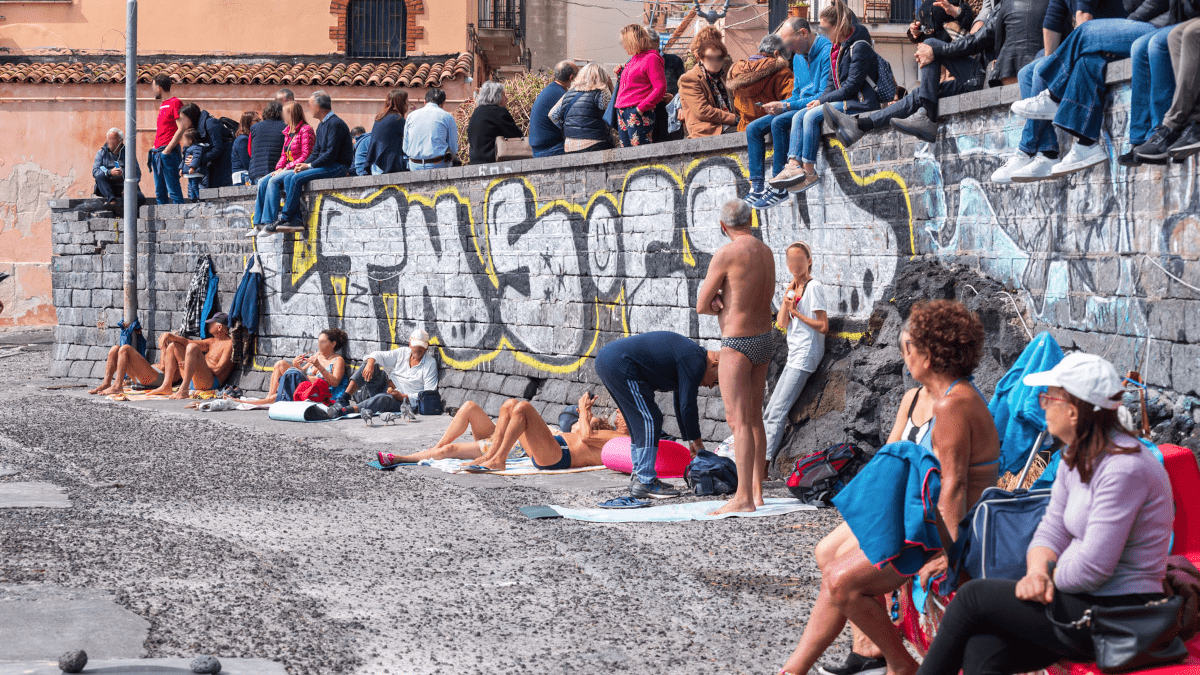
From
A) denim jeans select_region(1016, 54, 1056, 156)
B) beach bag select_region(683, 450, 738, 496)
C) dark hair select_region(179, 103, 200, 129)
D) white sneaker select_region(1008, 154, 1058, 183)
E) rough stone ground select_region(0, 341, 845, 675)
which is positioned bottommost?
rough stone ground select_region(0, 341, 845, 675)

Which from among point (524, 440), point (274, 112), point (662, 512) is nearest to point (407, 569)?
point (662, 512)

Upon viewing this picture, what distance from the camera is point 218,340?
15.1 m

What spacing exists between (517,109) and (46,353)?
10462mm

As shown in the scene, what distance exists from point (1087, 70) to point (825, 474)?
2.68 m

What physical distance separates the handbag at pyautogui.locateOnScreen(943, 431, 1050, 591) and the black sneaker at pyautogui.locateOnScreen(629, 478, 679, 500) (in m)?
3.84

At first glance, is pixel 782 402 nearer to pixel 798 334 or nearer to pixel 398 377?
pixel 798 334

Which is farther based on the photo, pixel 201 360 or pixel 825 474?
pixel 201 360

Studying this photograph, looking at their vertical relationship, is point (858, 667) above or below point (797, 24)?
below

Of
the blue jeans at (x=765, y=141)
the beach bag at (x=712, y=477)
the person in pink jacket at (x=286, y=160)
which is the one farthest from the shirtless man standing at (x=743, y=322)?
the person in pink jacket at (x=286, y=160)

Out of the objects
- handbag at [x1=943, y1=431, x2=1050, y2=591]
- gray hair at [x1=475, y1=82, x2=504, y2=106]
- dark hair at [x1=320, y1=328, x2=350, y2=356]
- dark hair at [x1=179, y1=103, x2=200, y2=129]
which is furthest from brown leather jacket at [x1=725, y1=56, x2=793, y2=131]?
dark hair at [x1=179, y1=103, x2=200, y2=129]

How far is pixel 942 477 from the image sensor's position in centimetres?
384

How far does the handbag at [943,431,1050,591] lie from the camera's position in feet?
11.2

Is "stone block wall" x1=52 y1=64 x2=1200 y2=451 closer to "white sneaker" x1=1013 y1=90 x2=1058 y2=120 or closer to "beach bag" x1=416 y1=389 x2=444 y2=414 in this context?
"beach bag" x1=416 y1=389 x2=444 y2=414

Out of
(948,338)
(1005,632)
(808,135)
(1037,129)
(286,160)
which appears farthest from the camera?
(286,160)
